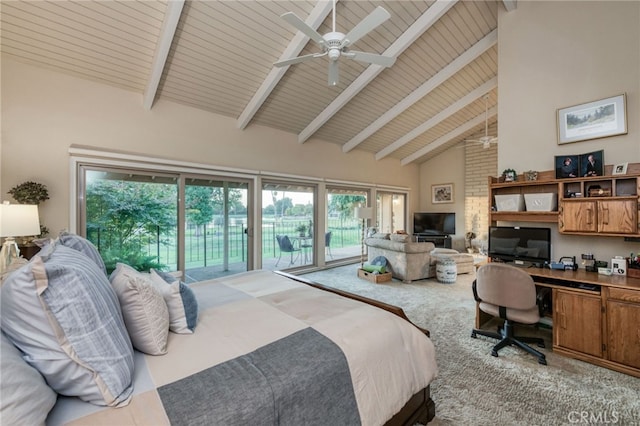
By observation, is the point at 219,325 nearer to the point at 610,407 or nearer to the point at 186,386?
the point at 186,386

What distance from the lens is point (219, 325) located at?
156 centimetres

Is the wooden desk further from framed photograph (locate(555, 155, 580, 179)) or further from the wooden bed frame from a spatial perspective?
the wooden bed frame

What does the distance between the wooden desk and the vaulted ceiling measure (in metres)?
3.22

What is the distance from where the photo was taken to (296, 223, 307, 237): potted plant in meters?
5.93

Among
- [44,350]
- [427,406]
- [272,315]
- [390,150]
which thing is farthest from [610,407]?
[390,150]

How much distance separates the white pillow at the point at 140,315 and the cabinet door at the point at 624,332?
329 centimetres

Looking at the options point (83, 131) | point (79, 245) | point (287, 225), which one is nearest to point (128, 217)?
point (83, 131)

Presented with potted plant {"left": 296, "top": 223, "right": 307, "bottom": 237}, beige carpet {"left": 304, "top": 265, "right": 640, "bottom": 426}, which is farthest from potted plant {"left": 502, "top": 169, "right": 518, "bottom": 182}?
potted plant {"left": 296, "top": 223, "right": 307, "bottom": 237}

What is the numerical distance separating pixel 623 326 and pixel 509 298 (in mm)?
801

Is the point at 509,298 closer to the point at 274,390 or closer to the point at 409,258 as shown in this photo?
the point at 274,390

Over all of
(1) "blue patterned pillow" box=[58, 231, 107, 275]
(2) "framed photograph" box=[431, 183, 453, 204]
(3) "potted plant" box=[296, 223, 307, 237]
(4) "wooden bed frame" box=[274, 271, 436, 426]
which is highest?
(2) "framed photograph" box=[431, 183, 453, 204]

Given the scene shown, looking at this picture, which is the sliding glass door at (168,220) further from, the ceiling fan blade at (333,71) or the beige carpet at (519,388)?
the beige carpet at (519,388)

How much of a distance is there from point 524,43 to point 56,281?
4.62m

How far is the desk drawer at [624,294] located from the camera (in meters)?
2.15
